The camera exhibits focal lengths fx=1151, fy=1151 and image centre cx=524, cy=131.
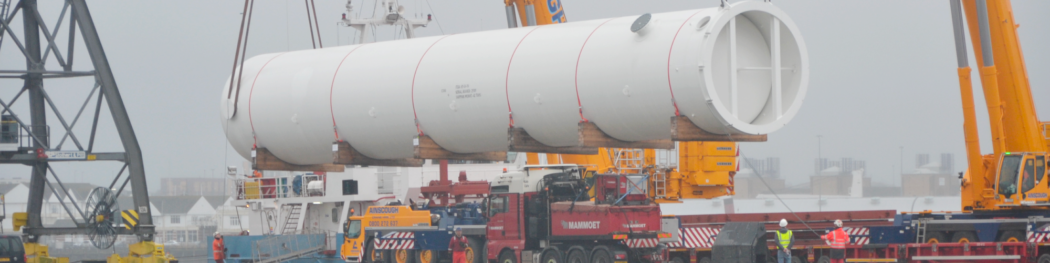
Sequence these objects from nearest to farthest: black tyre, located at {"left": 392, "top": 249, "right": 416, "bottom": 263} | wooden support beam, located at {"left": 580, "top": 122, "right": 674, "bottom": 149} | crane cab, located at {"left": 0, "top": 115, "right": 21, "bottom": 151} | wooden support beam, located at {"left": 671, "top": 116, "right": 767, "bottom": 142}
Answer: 1. wooden support beam, located at {"left": 671, "top": 116, "right": 767, "bottom": 142}
2. wooden support beam, located at {"left": 580, "top": 122, "right": 674, "bottom": 149}
3. crane cab, located at {"left": 0, "top": 115, "right": 21, "bottom": 151}
4. black tyre, located at {"left": 392, "top": 249, "right": 416, "bottom": 263}

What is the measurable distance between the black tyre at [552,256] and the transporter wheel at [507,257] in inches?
32.9

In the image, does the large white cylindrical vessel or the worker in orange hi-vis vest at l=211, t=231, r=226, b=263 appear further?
the worker in orange hi-vis vest at l=211, t=231, r=226, b=263

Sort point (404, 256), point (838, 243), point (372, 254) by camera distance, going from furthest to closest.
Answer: point (372, 254)
point (404, 256)
point (838, 243)

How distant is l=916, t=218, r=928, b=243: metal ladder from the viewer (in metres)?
19.5

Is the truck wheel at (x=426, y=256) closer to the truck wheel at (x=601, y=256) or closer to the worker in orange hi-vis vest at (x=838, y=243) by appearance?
the truck wheel at (x=601, y=256)

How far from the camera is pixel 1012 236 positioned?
1888cm

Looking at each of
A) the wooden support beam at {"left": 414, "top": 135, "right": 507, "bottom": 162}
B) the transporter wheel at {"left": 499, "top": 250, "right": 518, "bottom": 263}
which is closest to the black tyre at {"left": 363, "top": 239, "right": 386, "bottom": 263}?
the transporter wheel at {"left": 499, "top": 250, "right": 518, "bottom": 263}

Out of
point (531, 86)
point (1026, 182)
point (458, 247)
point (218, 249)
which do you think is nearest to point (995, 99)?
point (1026, 182)

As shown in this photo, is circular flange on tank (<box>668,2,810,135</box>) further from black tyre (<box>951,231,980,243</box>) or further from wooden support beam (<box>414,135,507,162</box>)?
black tyre (<box>951,231,980,243</box>)

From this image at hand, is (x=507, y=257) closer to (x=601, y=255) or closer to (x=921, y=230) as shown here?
(x=601, y=255)

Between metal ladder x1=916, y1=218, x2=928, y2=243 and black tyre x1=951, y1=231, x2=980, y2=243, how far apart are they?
568 mm

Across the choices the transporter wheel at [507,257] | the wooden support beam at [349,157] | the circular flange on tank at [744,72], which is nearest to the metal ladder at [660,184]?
the transporter wheel at [507,257]

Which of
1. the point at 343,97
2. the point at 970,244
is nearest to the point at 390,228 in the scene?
the point at 343,97

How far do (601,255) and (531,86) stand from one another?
4.84m
